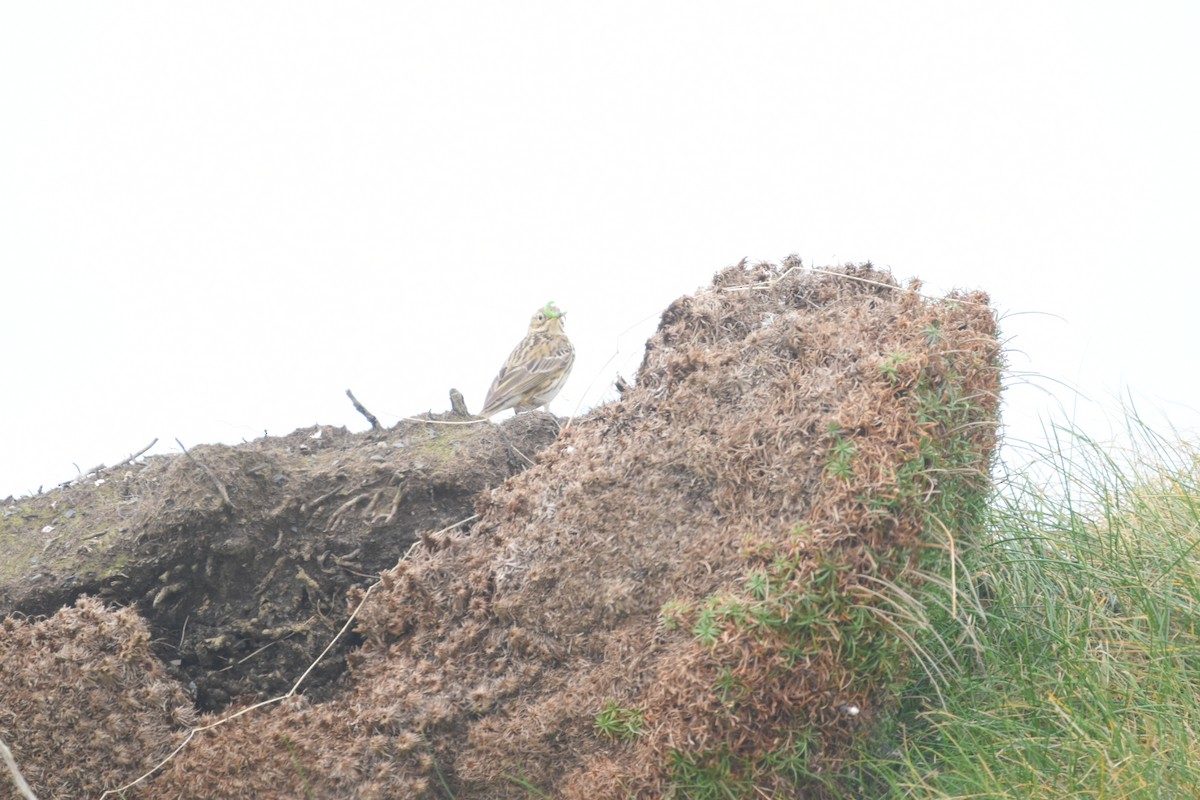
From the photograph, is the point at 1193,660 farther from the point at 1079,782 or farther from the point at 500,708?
the point at 500,708

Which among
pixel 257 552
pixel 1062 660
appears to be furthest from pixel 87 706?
pixel 1062 660

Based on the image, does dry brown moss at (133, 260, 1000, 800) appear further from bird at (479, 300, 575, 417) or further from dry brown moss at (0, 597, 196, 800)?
bird at (479, 300, 575, 417)

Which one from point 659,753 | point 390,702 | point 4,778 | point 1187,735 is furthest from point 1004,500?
point 4,778

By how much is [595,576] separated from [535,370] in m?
4.19

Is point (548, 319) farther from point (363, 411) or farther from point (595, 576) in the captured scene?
point (595, 576)

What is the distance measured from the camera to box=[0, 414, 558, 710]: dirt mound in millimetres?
4984

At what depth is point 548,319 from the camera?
8.87m

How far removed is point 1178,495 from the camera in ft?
19.1

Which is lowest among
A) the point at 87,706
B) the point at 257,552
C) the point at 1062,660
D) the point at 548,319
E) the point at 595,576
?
the point at 1062,660

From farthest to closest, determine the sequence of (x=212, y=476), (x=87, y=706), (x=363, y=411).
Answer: (x=363, y=411) → (x=212, y=476) → (x=87, y=706)

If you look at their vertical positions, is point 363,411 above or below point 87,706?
above

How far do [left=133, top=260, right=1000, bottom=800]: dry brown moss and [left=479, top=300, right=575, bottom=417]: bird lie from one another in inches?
130

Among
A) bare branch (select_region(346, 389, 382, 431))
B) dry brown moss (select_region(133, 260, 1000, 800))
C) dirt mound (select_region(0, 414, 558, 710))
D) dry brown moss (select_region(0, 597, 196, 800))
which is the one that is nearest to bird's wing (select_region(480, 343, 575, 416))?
bare branch (select_region(346, 389, 382, 431))

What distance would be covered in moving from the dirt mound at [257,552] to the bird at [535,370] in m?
2.55
